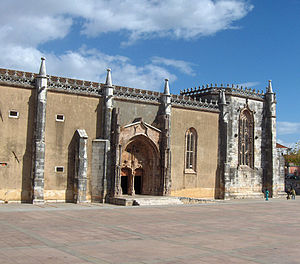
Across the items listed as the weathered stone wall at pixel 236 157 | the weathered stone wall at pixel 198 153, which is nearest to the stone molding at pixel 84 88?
the weathered stone wall at pixel 198 153

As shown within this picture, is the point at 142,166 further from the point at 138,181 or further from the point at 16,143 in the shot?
the point at 16,143

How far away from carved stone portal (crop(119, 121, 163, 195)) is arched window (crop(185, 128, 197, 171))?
398cm

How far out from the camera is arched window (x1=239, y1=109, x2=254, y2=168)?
144 ft

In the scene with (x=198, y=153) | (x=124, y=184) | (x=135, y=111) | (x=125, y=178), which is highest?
(x=135, y=111)

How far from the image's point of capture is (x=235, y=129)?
4309cm

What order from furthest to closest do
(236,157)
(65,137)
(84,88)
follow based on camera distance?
1. (236,157)
2. (84,88)
3. (65,137)

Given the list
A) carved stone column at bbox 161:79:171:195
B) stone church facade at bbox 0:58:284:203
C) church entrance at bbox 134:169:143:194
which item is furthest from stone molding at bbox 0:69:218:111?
church entrance at bbox 134:169:143:194

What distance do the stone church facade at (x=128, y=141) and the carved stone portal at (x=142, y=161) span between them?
0.09 meters

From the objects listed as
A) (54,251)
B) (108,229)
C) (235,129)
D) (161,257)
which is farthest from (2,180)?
(235,129)

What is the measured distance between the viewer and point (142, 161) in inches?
1485

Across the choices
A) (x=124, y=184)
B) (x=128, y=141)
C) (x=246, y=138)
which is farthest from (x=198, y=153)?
(x=128, y=141)

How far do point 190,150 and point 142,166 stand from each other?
5.36 meters

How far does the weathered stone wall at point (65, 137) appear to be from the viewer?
32125 mm

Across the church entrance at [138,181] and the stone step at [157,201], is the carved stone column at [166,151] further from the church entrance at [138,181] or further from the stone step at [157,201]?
the church entrance at [138,181]
